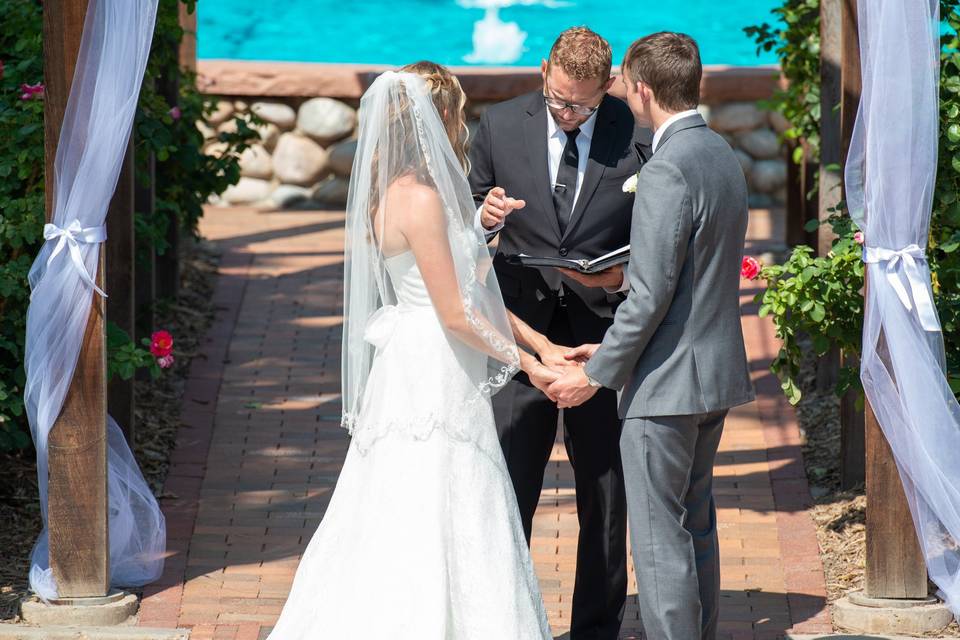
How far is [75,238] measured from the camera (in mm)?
4164

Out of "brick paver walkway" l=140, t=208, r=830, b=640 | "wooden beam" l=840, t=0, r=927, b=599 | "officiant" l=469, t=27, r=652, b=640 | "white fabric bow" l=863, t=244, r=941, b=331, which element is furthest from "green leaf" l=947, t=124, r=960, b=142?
"brick paver walkway" l=140, t=208, r=830, b=640

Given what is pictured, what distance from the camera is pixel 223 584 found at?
15.3ft

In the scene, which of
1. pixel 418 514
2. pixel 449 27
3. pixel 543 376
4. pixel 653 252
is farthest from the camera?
pixel 449 27

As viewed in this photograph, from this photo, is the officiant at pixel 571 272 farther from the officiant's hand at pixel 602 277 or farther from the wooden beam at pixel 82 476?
the wooden beam at pixel 82 476

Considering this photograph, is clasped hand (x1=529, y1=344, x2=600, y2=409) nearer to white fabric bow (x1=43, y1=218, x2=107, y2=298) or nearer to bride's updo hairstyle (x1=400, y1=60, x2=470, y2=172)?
bride's updo hairstyle (x1=400, y1=60, x2=470, y2=172)

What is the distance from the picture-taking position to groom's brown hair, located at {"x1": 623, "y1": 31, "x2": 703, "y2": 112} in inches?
135

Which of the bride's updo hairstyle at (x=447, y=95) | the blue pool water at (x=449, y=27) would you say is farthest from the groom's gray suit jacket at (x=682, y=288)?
the blue pool water at (x=449, y=27)

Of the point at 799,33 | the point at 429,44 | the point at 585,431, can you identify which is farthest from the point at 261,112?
the point at 429,44

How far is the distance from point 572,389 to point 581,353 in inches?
6.4

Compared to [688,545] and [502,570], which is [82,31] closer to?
[502,570]

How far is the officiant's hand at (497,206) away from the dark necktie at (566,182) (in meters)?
0.19

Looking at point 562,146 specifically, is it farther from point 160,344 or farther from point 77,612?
point 77,612

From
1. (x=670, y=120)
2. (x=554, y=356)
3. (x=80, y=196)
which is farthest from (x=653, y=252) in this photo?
(x=80, y=196)

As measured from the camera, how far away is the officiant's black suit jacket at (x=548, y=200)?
396 centimetres
